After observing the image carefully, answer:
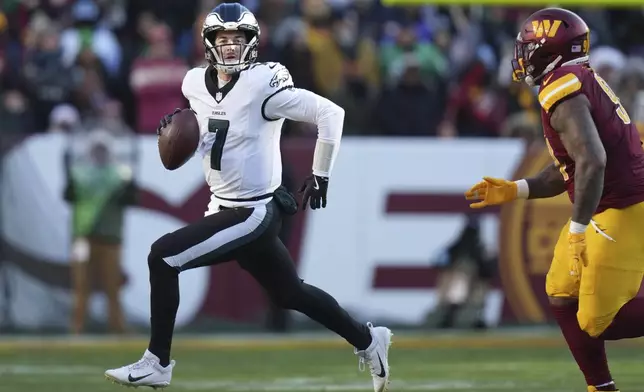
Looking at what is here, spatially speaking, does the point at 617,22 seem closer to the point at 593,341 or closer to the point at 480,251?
the point at 480,251

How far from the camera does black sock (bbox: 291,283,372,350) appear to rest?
21.3ft

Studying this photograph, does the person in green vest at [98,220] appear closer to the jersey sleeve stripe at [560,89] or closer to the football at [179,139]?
the football at [179,139]

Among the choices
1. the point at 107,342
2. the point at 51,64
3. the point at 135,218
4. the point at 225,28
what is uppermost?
the point at 225,28

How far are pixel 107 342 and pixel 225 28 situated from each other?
4.49 m

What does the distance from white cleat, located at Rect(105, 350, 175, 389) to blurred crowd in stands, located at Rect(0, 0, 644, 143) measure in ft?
16.7

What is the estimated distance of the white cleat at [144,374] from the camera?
244 inches

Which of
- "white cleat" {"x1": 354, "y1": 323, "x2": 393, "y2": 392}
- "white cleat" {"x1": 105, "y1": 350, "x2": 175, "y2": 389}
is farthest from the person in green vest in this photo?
"white cleat" {"x1": 105, "y1": 350, "x2": 175, "y2": 389}

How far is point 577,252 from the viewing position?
560 centimetres

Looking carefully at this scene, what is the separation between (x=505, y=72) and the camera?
13.1m

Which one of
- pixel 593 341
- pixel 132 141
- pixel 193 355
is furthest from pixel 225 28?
pixel 132 141

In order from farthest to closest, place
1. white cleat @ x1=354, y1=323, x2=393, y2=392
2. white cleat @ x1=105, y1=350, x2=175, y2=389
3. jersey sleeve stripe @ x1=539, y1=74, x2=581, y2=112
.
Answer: white cleat @ x1=354, y1=323, x2=393, y2=392, white cleat @ x1=105, y1=350, x2=175, y2=389, jersey sleeve stripe @ x1=539, y1=74, x2=581, y2=112

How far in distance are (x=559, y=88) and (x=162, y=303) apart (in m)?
1.97

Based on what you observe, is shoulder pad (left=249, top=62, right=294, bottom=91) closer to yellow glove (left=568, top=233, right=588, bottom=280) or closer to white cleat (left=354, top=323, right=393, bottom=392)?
white cleat (left=354, top=323, right=393, bottom=392)

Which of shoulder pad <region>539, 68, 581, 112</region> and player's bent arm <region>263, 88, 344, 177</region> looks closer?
shoulder pad <region>539, 68, 581, 112</region>
